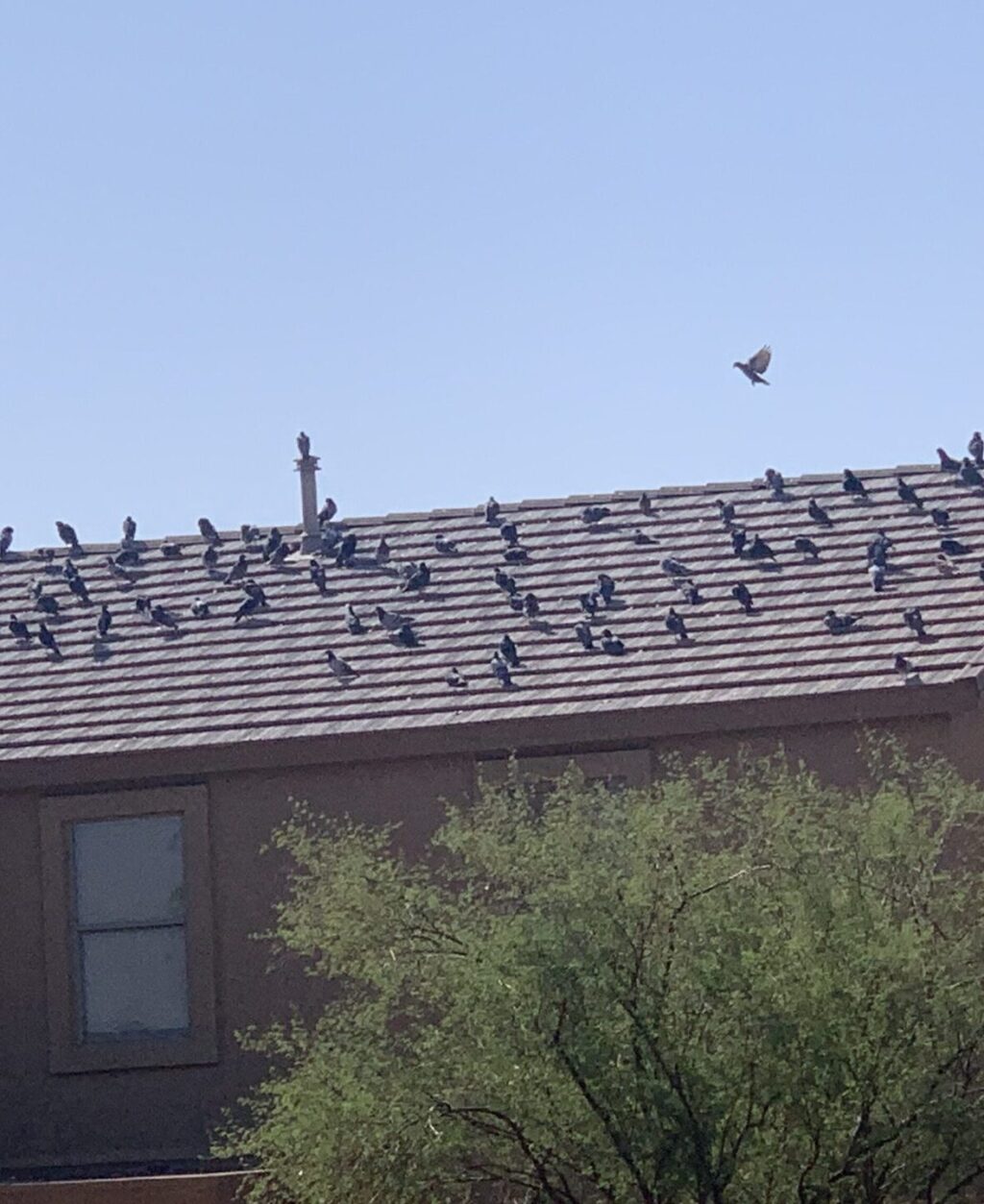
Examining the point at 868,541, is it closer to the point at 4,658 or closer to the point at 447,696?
the point at 447,696

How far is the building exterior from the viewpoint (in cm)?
1419

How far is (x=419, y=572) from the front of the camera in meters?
16.4

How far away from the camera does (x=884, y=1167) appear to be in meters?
9.66

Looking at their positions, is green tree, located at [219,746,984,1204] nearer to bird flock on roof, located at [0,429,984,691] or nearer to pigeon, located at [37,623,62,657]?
bird flock on roof, located at [0,429,984,691]

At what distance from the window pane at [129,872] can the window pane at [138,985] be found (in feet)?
0.44

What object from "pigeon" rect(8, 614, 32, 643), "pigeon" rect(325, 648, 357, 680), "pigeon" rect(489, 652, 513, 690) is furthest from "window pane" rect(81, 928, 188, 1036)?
"pigeon" rect(8, 614, 32, 643)

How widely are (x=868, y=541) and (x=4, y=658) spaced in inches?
225

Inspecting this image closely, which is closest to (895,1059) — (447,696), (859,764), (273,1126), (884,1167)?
(884,1167)

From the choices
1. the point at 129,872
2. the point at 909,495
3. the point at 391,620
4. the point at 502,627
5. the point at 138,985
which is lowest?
the point at 138,985

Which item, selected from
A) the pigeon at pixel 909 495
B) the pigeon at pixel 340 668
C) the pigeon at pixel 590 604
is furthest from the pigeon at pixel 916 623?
the pigeon at pixel 340 668

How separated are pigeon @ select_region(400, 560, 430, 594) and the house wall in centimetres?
217

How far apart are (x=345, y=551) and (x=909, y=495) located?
151 inches

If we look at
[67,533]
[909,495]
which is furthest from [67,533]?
[909,495]

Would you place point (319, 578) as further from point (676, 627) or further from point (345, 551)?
point (676, 627)
